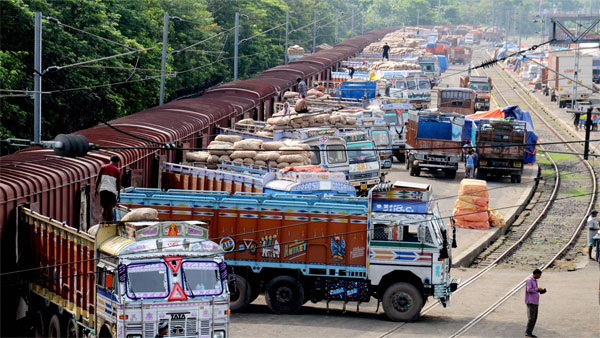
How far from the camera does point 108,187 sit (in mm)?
16797

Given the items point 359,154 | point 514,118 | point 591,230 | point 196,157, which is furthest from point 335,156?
point 514,118

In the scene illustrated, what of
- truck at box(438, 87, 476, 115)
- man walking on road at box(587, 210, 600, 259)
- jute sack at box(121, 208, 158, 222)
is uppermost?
truck at box(438, 87, 476, 115)

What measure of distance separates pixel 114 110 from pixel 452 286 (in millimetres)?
25272

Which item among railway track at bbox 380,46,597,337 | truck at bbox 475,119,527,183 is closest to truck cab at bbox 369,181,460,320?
railway track at bbox 380,46,597,337

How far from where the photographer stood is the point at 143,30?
48969 millimetres

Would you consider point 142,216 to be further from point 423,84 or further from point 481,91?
point 481,91

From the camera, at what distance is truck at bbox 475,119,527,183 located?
127ft

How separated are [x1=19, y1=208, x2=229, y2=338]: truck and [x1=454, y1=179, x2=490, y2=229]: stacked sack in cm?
1683

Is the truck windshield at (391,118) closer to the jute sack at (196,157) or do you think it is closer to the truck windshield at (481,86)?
the jute sack at (196,157)

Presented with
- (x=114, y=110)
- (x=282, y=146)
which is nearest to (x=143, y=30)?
(x=114, y=110)

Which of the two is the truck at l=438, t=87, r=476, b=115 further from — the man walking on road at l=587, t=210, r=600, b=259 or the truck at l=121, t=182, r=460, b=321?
the truck at l=121, t=182, r=460, b=321

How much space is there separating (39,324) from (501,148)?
2647 centimetres

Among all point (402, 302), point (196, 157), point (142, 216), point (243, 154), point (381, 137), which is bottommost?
point (402, 302)

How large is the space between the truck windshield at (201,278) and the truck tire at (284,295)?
456 cm
